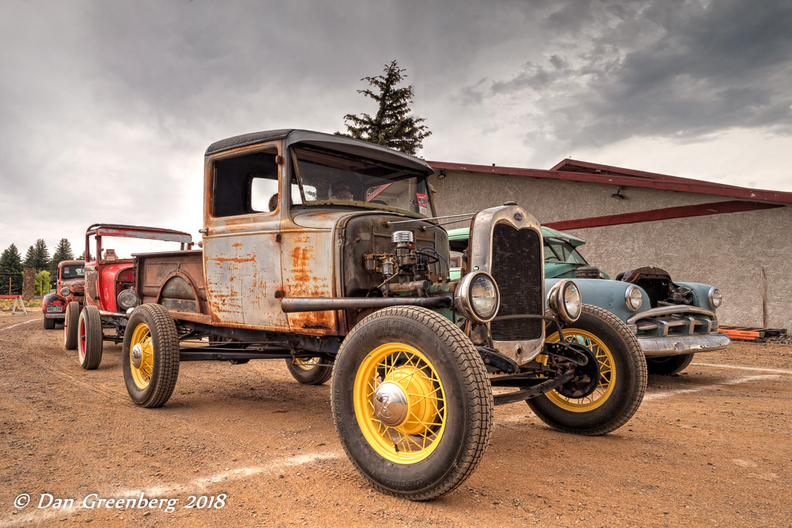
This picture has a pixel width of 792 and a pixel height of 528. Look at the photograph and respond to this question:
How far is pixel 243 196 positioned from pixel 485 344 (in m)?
2.65

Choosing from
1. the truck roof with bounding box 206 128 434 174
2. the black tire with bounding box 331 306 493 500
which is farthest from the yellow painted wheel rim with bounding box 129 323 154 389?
the black tire with bounding box 331 306 493 500

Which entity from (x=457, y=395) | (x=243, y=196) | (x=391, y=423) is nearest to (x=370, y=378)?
(x=391, y=423)

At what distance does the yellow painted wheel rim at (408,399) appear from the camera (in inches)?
104

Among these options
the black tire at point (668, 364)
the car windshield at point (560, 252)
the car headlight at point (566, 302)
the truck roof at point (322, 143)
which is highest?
the truck roof at point (322, 143)

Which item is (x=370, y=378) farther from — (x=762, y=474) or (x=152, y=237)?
(x=152, y=237)

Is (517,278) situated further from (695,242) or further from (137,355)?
(695,242)

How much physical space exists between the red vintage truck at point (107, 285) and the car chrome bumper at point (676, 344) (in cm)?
685

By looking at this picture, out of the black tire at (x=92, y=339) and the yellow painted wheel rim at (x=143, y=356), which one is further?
the black tire at (x=92, y=339)

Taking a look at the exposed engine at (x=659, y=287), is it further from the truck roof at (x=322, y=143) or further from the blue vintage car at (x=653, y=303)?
the truck roof at (x=322, y=143)

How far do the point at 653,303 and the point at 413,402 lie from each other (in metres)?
5.79

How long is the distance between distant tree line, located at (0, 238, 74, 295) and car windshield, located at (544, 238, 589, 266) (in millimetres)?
56052

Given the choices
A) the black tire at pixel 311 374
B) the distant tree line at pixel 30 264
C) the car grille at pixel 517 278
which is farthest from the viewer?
the distant tree line at pixel 30 264

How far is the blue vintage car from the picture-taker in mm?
5727

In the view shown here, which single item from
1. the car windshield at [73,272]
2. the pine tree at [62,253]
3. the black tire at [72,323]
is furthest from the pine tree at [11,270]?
the black tire at [72,323]
